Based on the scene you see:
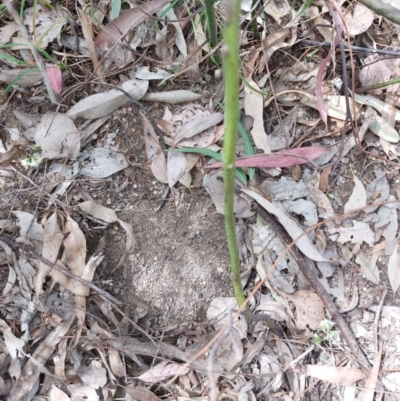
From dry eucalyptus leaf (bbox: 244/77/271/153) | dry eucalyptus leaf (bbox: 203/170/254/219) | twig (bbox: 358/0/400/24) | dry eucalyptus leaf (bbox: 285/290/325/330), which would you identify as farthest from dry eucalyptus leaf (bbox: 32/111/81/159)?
twig (bbox: 358/0/400/24)

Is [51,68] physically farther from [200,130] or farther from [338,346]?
[338,346]

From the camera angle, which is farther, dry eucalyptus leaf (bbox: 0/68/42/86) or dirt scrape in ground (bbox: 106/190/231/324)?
dry eucalyptus leaf (bbox: 0/68/42/86)

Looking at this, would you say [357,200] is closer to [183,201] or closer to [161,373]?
[183,201]

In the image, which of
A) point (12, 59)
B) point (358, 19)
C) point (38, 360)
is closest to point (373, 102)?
point (358, 19)

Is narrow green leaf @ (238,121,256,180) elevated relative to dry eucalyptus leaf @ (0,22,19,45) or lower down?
lower down

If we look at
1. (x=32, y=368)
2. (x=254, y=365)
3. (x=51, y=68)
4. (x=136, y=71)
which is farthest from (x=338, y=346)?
(x=51, y=68)

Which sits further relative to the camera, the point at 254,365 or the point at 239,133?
the point at 239,133

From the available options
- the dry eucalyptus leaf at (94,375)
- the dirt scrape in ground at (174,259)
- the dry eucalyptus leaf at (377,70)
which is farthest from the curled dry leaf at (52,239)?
the dry eucalyptus leaf at (377,70)

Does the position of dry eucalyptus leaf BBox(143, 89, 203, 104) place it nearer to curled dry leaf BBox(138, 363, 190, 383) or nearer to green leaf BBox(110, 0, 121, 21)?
green leaf BBox(110, 0, 121, 21)
